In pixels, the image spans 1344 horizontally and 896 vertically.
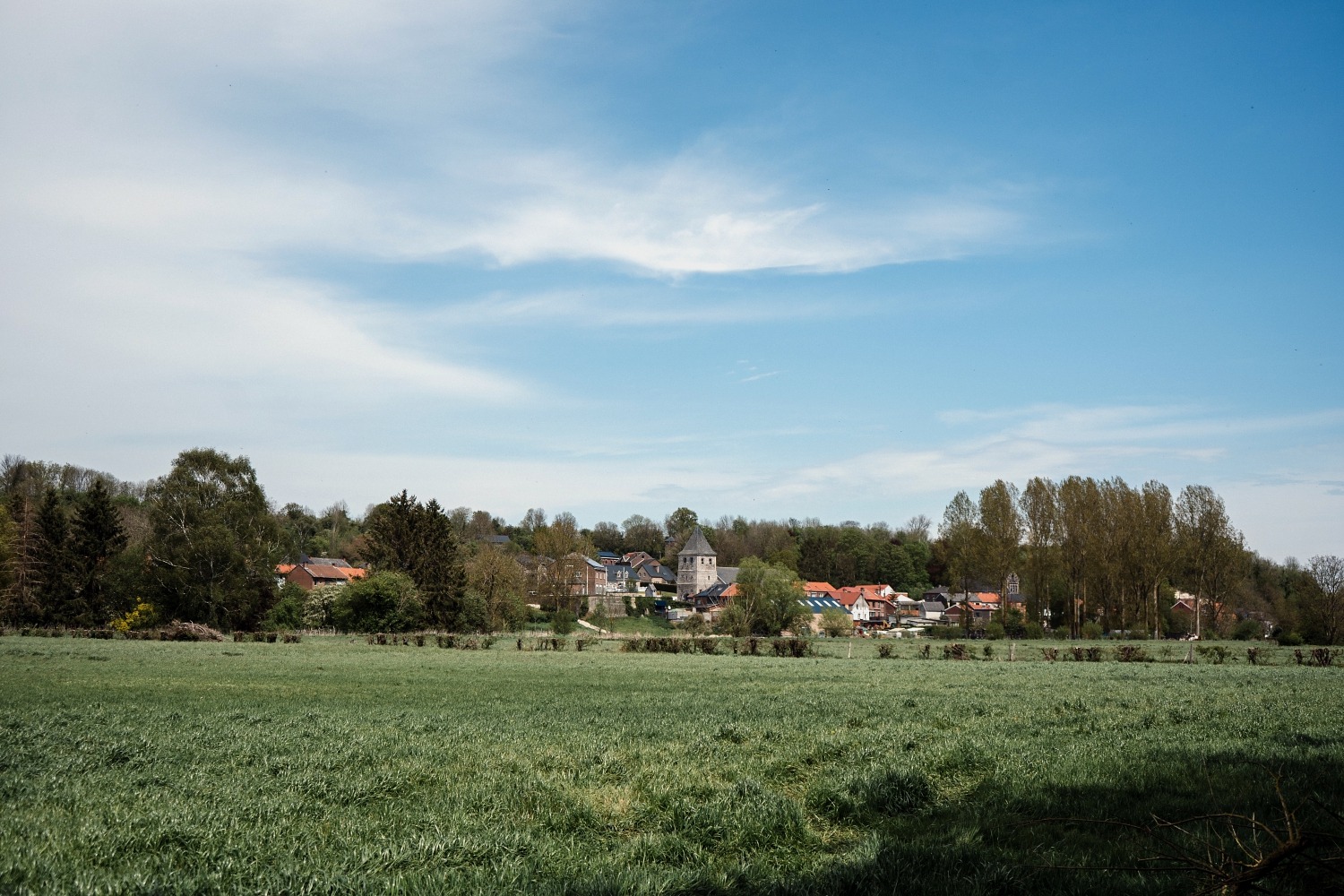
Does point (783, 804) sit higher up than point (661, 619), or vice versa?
point (783, 804)

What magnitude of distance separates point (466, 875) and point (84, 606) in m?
88.1

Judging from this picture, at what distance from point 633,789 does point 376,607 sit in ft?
239

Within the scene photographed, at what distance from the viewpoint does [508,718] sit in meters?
16.9

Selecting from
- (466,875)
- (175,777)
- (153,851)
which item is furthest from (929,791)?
(175,777)

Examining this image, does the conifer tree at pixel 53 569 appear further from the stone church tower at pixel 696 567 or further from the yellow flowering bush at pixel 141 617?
the stone church tower at pixel 696 567

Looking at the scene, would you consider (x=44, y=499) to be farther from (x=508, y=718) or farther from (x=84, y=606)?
(x=508, y=718)

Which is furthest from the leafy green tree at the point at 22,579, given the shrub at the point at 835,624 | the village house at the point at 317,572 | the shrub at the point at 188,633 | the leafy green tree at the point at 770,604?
the shrub at the point at 835,624

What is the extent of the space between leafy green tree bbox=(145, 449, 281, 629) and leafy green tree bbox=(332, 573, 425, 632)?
8.69m

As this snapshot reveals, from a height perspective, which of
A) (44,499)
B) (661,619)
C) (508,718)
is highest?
(44,499)

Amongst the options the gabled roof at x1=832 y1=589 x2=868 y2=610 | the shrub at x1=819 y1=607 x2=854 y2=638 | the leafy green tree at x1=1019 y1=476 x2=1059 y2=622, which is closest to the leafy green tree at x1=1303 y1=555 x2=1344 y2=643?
the leafy green tree at x1=1019 y1=476 x2=1059 y2=622

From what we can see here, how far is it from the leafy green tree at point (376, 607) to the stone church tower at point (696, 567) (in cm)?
10381

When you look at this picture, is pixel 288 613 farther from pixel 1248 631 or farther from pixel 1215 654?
pixel 1248 631

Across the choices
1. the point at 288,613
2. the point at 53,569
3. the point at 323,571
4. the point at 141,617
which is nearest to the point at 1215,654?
the point at 288,613

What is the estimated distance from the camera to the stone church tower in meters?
179
